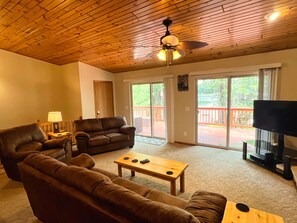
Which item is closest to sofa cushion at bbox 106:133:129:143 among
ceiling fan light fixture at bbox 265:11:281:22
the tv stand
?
the tv stand

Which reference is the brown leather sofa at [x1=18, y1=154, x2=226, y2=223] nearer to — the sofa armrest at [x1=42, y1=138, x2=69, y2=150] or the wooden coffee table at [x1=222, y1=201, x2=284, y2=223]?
the wooden coffee table at [x1=222, y1=201, x2=284, y2=223]

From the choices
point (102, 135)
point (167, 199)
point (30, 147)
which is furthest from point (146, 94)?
point (167, 199)

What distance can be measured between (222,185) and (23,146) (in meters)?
3.74

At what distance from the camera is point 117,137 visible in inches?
182

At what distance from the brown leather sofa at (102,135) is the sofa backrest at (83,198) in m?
2.34

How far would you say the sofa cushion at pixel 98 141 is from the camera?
4.28 metres

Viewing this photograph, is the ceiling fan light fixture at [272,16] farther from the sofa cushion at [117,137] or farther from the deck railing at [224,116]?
the sofa cushion at [117,137]

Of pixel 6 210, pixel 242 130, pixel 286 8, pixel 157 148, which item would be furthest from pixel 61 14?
pixel 242 130

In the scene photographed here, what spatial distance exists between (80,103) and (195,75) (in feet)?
11.7

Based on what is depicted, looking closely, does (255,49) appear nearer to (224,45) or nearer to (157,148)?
(224,45)

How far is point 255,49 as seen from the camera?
369 centimetres

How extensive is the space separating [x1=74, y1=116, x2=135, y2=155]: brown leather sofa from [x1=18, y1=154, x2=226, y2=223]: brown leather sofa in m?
2.36

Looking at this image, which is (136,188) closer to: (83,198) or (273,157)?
(83,198)

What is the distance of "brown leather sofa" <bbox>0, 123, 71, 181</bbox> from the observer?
299 centimetres
